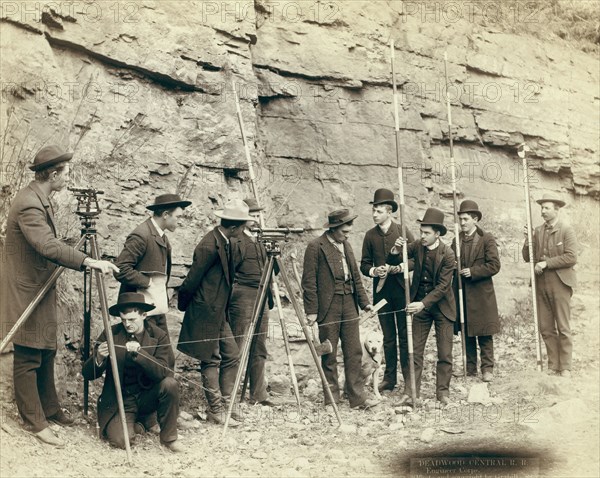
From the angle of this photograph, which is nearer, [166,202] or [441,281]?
[166,202]

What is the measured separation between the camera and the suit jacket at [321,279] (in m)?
8.88

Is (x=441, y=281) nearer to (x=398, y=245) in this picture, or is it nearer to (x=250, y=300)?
(x=398, y=245)

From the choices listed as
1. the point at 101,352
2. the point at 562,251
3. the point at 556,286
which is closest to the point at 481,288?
the point at 556,286

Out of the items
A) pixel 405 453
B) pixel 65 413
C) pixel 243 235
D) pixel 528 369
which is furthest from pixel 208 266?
pixel 528 369

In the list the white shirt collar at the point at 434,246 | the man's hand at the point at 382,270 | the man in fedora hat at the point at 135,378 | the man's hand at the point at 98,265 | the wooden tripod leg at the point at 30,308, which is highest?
the white shirt collar at the point at 434,246

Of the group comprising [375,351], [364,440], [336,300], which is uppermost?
[336,300]

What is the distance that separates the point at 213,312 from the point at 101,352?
1525 mm

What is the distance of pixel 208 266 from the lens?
27.3ft

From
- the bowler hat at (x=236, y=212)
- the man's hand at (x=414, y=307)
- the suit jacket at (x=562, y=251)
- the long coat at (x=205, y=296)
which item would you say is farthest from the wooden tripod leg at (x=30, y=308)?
the suit jacket at (x=562, y=251)

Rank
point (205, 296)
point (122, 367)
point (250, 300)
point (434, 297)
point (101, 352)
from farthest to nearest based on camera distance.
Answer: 1. point (434, 297)
2. point (250, 300)
3. point (205, 296)
4. point (122, 367)
5. point (101, 352)

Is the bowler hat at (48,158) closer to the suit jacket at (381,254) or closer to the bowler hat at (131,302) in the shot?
the bowler hat at (131,302)

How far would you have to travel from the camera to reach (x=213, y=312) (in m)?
8.32

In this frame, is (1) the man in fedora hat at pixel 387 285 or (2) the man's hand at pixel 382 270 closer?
(2) the man's hand at pixel 382 270

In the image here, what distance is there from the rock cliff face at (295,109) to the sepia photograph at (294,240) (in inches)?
1.2
